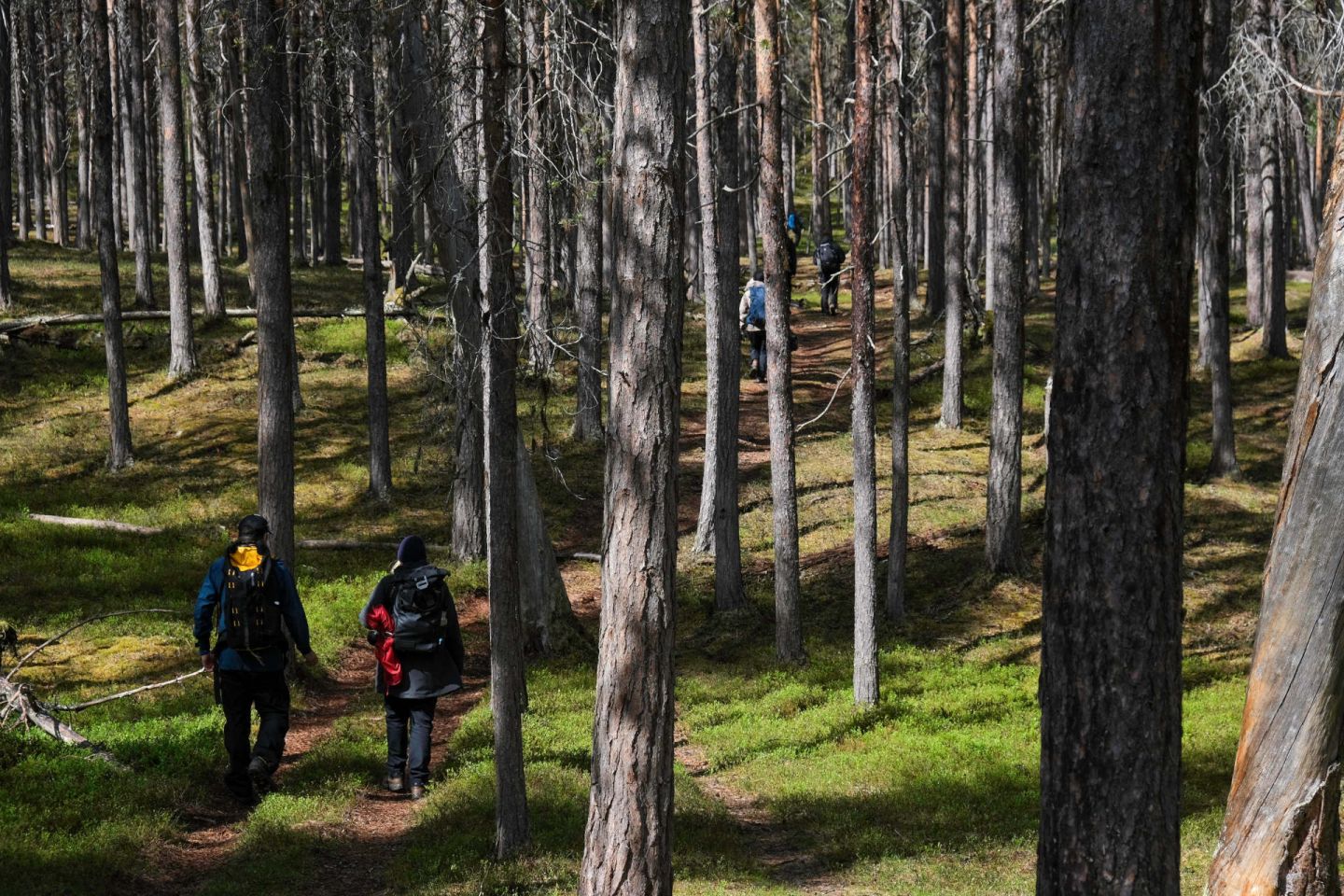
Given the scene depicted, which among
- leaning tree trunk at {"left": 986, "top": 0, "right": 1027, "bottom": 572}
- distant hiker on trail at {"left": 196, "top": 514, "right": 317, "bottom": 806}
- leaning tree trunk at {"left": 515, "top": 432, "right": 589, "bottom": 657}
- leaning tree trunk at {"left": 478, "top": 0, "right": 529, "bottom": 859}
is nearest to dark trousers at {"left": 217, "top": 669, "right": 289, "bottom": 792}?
distant hiker on trail at {"left": 196, "top": 514, "right": 317, "bottom": 806}

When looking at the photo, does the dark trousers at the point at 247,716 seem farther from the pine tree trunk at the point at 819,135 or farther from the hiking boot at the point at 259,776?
the pine tree trunk at the point at 819,135

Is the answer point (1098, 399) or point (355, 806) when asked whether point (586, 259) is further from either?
point (1098, 399)

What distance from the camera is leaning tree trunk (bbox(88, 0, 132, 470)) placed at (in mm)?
19562

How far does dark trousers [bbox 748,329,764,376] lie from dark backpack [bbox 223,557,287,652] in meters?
15.5

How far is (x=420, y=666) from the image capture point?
9.32m

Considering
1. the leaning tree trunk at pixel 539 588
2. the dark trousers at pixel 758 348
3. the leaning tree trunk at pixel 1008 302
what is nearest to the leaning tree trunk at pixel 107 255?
the leaning tree trunk at pixel 539 588

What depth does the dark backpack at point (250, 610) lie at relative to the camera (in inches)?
352

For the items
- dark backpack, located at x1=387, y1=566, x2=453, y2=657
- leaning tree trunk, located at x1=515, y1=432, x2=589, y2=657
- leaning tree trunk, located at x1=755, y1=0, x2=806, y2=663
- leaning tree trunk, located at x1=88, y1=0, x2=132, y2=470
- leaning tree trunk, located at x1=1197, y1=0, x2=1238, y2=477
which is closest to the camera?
dark backpack, located at x1=387, y1=566, x2=453, y2=657

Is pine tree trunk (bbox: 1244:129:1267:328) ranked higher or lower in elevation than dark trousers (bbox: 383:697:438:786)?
higher

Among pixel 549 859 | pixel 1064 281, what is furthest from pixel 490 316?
pixel 1064 281

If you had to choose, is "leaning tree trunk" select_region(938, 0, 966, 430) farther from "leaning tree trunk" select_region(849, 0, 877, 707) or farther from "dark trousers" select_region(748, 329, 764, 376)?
"leaning tree trunk" select_region(849, 0, 877, 707)

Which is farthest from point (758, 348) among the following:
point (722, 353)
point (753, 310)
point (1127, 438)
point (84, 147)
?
point (84, 147)

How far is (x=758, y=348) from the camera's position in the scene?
24531 mm

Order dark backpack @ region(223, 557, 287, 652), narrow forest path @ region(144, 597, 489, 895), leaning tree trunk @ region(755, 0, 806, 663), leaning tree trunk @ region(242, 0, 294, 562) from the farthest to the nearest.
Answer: leaning tree trunk @ region(755, 0, 806, 663) → leaning tree trunk @ region(242, 0, 294, 562) → dark backpack @ region(223, 557, 287, 652) → narrow forest path @ region(144, 597, 489, 895)
